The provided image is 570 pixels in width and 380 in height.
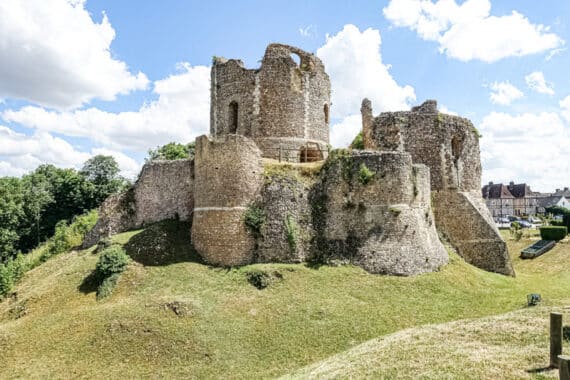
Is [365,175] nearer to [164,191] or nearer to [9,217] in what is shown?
[164,191]

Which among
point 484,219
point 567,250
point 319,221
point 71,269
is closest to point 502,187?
point 567,250

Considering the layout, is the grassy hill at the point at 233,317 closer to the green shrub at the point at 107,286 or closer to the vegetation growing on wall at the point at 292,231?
the green shrub at the point at 107,286

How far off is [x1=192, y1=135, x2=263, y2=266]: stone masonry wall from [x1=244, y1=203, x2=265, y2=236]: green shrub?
0.63 feet

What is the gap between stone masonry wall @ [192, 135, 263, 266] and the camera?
62.9 ft

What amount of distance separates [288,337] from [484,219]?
15.3 metres

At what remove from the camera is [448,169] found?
82.0ft

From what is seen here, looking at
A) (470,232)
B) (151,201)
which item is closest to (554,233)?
(470,232)

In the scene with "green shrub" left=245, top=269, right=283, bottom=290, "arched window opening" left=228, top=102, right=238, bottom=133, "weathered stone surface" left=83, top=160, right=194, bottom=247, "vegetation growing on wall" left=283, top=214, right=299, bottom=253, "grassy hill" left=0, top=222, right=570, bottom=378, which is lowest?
"grassy hill" left=0, top=222, right=570, bottom=378

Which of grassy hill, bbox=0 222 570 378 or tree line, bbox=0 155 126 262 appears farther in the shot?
tree line, bbox=0 155 126 262

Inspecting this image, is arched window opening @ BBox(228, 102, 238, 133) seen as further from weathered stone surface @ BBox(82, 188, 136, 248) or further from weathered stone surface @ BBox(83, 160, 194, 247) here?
weathered stone surface @ BBox(82, 188, 136, 248)

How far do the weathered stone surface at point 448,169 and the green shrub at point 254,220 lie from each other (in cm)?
913

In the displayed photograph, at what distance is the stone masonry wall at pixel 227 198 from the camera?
19172 mm

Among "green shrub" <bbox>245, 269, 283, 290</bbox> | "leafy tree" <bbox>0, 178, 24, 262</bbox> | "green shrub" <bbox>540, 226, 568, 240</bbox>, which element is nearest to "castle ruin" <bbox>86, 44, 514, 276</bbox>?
"green shrub" <bbox>245, 269, 283, 290</bbox>

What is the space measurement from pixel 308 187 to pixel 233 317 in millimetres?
7331
